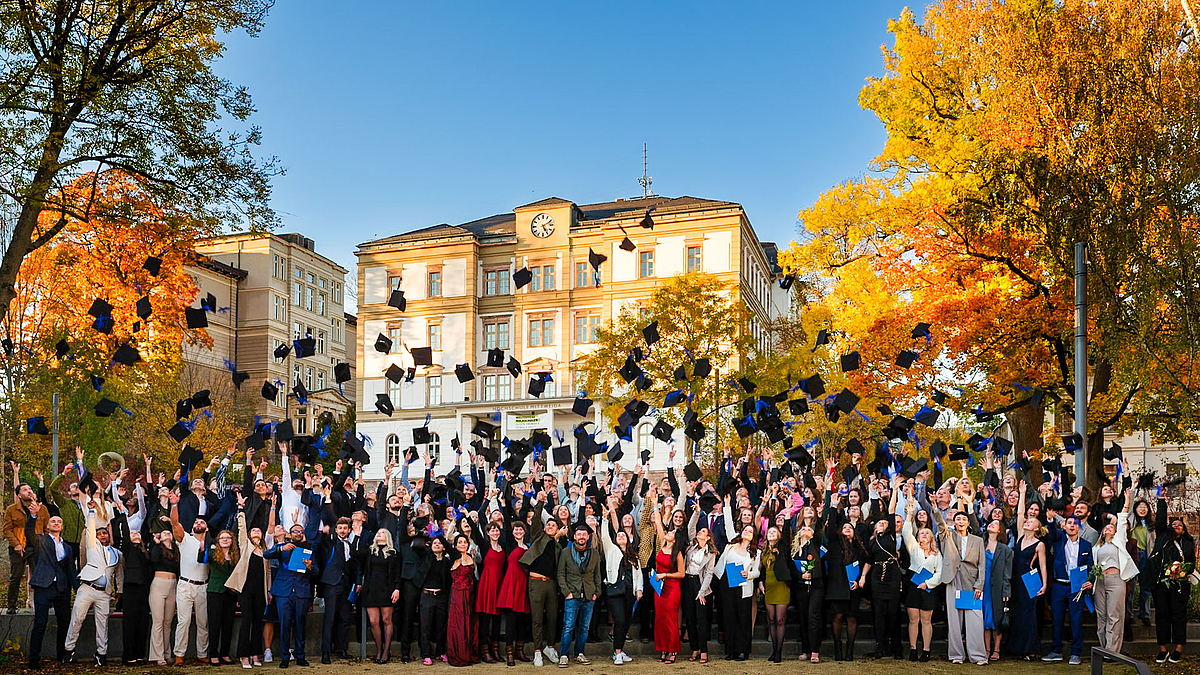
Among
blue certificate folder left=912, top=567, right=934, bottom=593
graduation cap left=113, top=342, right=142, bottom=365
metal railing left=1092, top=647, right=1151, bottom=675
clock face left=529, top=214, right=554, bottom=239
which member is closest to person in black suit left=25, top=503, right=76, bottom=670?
graduation cap left=113, top=342, right=142, bottom=365

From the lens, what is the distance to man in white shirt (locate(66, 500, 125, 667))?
41.9 feet

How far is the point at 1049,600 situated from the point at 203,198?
11387 millimetres

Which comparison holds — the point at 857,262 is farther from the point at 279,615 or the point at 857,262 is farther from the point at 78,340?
the point at 78,340

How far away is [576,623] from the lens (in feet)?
44.0

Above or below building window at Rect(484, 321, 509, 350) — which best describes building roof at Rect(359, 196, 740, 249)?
above

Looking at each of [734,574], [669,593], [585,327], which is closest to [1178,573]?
[734,574]

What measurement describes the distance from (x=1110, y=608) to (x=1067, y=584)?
49 centimetres

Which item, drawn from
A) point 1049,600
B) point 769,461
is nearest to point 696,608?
point 1049,600

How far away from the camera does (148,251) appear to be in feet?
52.6

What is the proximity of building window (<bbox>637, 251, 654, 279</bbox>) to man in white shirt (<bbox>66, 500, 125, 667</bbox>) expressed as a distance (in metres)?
49.9

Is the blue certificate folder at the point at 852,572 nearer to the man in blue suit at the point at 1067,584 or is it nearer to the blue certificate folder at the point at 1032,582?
the blue certificate folder at the point at 1032,582

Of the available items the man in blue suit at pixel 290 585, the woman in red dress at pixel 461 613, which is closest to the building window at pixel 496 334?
the woman in red dress at pixel 461 613

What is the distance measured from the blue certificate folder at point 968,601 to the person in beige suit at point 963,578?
3 cm

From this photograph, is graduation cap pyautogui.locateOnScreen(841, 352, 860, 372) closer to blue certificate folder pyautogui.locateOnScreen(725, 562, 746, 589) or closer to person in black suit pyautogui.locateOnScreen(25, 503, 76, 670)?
blue certificate folder pyautogui.locateOnScreen(725, 562, 746, 589)
